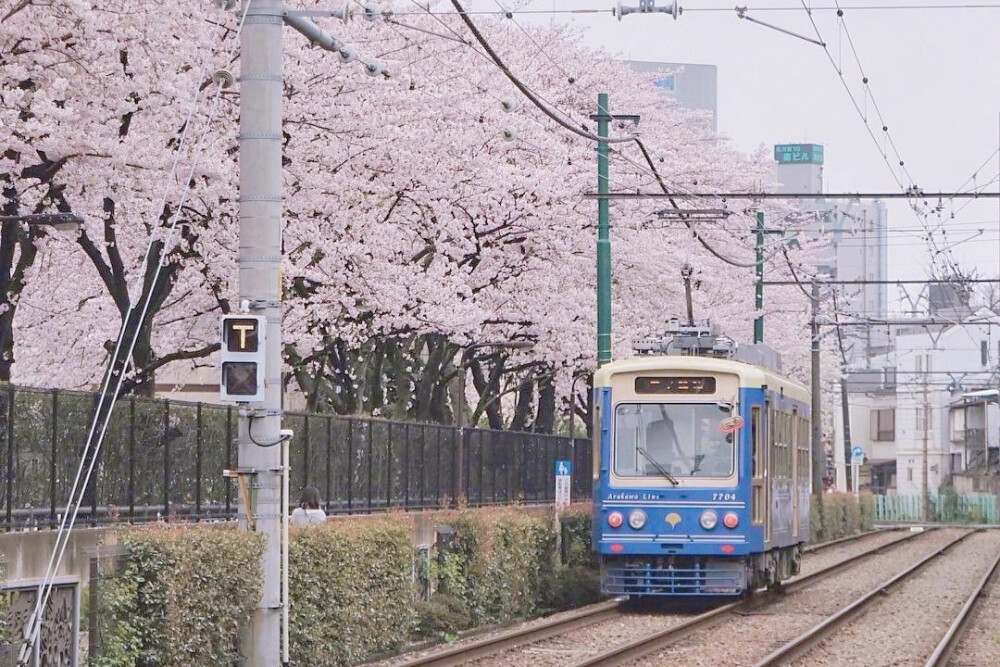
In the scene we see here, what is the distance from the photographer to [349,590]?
15828 millimetres

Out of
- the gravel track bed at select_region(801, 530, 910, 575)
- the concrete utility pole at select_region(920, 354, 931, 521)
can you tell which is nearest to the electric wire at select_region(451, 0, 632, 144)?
the gravel track bed at select_region(801, 530, 910, 575)

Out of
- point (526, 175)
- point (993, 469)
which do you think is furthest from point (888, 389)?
point (526, 175)

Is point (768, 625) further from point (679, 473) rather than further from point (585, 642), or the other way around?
point (585, 642)

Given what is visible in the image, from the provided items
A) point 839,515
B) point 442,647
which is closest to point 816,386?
point 839,515

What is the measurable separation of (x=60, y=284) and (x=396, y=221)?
5240 millimetres

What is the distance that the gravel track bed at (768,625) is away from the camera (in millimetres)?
16922

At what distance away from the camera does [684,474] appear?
21.6 m

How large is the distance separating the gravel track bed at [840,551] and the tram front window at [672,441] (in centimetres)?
1084

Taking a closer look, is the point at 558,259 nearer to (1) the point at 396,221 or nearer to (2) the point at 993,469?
(1) the point at 396,221

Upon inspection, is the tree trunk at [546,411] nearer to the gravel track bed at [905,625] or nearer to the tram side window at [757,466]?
the gravel track bed at [905,625]

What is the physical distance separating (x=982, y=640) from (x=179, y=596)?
10.3m

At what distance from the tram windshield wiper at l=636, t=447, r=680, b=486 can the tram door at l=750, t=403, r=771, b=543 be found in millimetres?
961

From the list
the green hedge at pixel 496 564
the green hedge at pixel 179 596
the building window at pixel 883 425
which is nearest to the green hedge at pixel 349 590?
the green hedge at pixel 179 596

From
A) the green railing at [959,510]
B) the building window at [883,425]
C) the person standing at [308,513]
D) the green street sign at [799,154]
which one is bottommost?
the green railing at [959,510]
